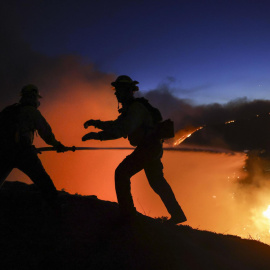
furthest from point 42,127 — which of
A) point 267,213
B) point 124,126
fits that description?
point 267,213

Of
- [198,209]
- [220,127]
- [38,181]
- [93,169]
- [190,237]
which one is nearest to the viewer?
[38,181]

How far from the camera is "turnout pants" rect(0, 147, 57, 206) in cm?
451

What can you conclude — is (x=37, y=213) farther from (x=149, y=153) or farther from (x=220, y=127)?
(x=220, y=127)

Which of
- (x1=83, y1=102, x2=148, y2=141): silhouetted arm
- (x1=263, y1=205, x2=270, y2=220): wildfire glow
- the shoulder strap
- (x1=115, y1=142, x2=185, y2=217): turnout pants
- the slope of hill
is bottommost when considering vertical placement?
(x1=263, y1=205, x2=270, y2=220): wildfire glow

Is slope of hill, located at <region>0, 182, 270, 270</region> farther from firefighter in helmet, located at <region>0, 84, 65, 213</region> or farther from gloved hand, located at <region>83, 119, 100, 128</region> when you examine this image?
gloved hand, located at <region>83, 119, 100, 128</region>

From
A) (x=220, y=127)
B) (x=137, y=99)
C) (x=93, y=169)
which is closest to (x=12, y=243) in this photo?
(x=137, y=99)

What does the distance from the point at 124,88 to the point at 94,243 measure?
9.50 feet

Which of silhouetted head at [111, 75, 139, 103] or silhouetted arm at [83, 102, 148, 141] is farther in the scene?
silhouetted head at [111, 75, 139, 103]

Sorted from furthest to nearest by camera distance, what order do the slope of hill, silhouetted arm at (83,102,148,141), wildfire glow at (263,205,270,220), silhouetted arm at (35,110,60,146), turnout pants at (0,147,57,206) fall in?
wildfire glow at (263,205,270,220)
silhouetted arm at (35,110,60,146)
turnout pants at (0,147,57,206)
silhouetted arm at (83,102,148,141)
the slope of hill

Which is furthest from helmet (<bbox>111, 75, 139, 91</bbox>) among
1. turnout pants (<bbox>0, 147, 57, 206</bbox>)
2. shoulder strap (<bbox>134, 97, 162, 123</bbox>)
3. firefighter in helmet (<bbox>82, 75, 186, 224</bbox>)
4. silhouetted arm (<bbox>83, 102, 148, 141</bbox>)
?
turnout pants (<bbox>0, 147, 57, 206</bbox>)

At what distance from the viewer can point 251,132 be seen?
355ft

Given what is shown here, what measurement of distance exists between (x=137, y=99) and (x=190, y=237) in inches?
126

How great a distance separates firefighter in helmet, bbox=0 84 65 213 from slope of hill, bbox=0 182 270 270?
1.86 ft

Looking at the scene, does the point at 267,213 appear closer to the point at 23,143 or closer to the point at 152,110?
the point at 152,110
